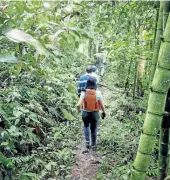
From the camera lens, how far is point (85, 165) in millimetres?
5949

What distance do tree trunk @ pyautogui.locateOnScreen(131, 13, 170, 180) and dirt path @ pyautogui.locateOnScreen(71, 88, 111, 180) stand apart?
382 centimetres

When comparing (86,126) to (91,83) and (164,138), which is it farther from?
(164,138)

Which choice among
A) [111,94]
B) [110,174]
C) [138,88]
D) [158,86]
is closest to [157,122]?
[158,86]

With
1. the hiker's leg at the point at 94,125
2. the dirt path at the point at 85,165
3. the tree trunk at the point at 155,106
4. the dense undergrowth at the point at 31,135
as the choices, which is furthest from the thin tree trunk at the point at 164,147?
the hiker's leg at the point at 94,125

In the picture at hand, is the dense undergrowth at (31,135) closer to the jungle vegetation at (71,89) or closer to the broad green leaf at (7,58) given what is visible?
the jungle vegetation at (71,89)

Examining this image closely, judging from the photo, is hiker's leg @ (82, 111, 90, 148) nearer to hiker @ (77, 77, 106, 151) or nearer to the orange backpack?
hiker @ (77, 77, 106, 151)

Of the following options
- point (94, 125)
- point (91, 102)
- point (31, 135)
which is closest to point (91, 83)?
point (91, 102)

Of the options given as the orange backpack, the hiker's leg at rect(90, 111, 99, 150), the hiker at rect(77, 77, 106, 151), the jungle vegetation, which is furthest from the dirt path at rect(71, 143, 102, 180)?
the orange backpack

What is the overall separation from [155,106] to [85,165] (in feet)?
15.0

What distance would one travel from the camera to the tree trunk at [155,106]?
1.55 m

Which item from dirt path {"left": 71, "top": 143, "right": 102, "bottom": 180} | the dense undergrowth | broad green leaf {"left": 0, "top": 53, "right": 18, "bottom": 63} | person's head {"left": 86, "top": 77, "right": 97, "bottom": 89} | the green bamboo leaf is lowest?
dirt path {"left": 71, "top": 143, "right": 102, "bottom": 180}

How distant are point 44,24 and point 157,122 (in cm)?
79

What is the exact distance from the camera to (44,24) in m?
1.42

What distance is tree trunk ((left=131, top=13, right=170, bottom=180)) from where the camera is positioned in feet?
5.08
